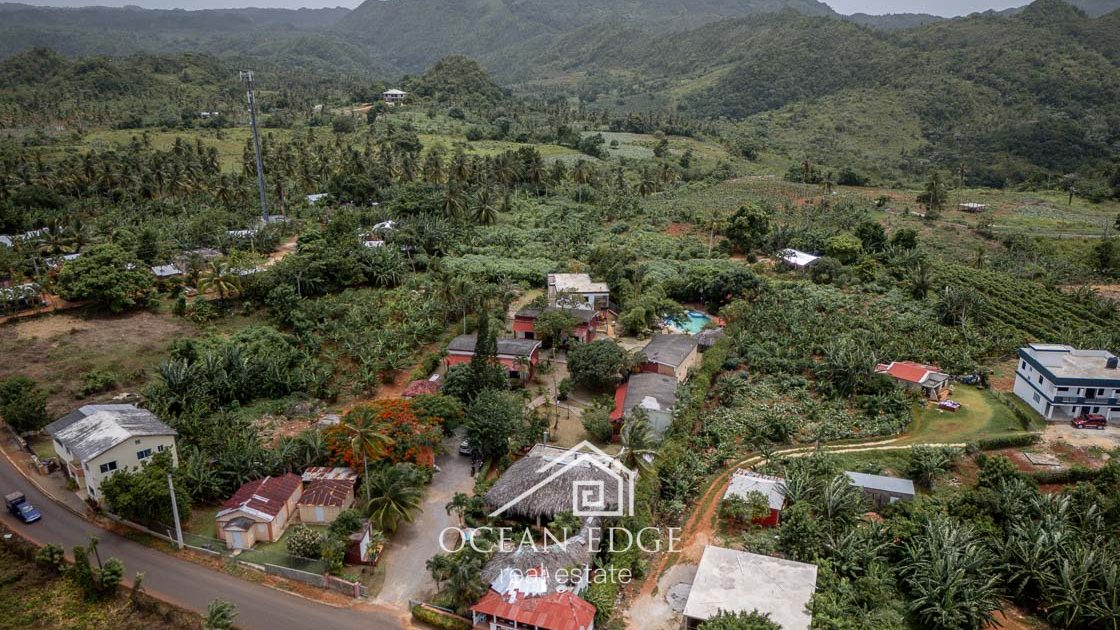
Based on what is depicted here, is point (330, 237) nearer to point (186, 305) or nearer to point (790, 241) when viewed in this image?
point (186, 305)

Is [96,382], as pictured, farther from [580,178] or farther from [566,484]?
[580,178]

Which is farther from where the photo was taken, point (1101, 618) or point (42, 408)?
point (42, 408)

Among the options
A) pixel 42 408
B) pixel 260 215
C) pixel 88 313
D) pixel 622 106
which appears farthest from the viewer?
pixel 622 106

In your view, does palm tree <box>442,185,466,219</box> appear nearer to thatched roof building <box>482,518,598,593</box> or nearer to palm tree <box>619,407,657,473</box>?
palm tree <box>619,407,657,473</box>

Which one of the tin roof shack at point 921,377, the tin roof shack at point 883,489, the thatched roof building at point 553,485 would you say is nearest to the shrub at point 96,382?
the thatched roof building at point 553,485

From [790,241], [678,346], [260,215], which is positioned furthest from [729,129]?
[678,346]

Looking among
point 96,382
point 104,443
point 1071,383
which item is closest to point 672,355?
point 1071,383

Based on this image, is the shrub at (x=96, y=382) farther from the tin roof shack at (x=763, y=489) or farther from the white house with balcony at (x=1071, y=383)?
the white house with balcony at (x=1071, y=383)
